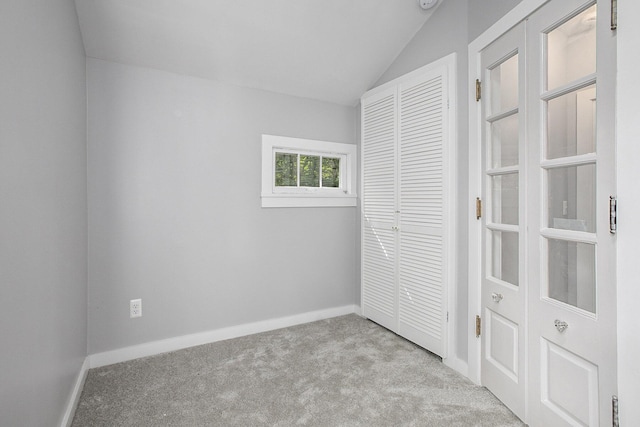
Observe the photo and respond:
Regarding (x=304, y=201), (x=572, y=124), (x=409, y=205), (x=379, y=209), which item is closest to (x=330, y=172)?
(x=304, y=201)

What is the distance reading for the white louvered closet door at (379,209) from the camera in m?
2.72

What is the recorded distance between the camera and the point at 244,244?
2711 millimetres

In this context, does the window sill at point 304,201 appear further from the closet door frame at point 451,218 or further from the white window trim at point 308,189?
the closet door frame at point 451,218

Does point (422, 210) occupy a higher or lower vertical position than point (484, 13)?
lower

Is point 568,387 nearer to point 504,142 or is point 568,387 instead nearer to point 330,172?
point 504,142

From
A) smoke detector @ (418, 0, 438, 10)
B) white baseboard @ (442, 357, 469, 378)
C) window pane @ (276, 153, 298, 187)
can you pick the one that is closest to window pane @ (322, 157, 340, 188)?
window pane @ (276, 153, 298, 187)

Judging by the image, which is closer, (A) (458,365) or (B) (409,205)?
(A) (458,365)

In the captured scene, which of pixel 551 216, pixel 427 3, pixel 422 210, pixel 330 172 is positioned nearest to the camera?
pixel 551 216

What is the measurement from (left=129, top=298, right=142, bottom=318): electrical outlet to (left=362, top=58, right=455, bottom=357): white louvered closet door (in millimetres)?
1865

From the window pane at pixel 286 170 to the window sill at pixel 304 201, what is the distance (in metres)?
0.16

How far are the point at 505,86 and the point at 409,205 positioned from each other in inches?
40.7

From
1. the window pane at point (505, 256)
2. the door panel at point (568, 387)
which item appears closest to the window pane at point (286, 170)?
the window pane at point (505, 256)

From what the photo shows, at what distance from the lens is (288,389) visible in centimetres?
194

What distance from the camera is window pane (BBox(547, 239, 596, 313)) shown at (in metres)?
1.31
